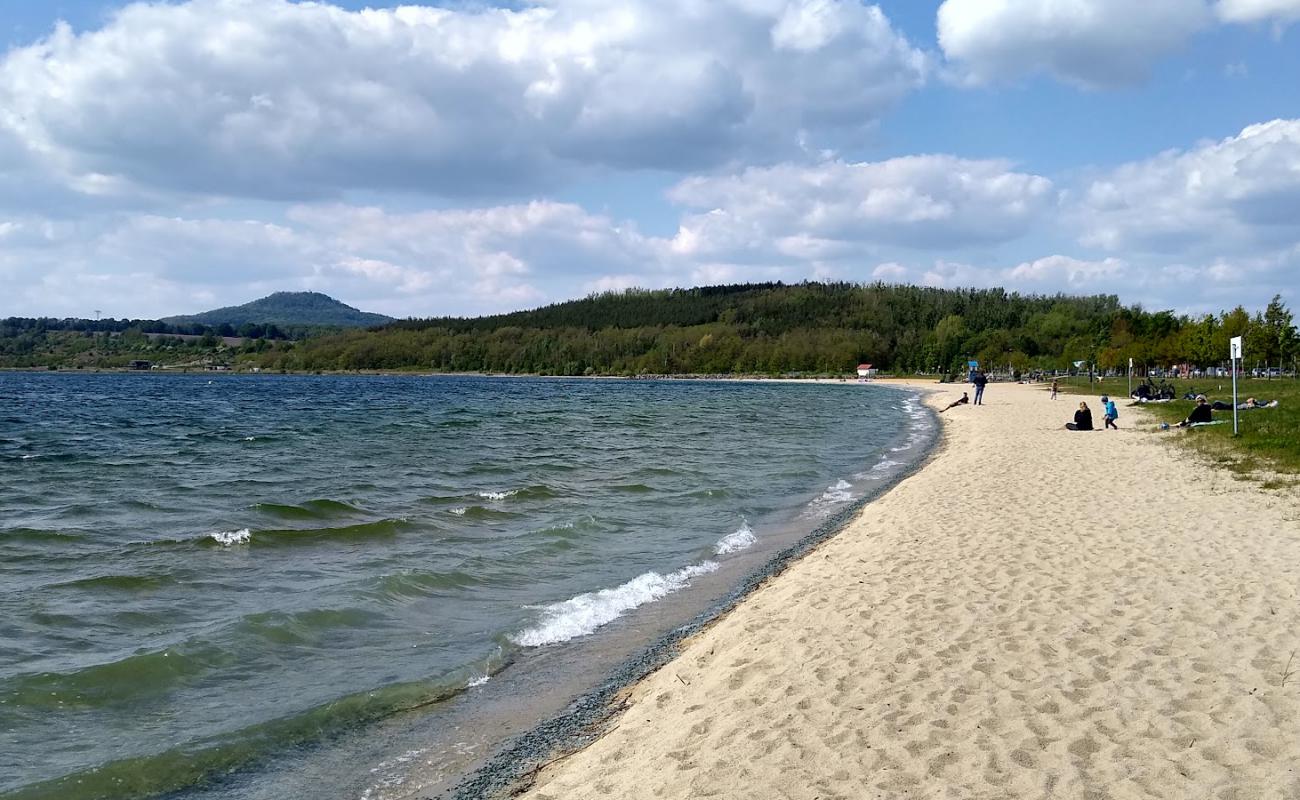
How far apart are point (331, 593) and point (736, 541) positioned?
5860mm

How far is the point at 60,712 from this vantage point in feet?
21.6

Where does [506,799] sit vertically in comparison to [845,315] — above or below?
below

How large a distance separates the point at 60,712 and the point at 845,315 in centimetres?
20021

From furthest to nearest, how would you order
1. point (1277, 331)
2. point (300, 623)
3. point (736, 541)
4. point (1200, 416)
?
point (1277, 331)
point (1200, 416)
point (736, 541)
point (300, 623)

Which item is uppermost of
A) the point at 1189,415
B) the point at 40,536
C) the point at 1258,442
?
the point at 1189,415

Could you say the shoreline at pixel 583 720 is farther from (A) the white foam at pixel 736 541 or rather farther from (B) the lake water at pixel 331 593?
(A) the white foam at pixel 736 541

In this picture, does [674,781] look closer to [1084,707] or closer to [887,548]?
[1084,707]

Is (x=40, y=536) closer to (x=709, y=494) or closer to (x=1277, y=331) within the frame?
(x=709, y=494)

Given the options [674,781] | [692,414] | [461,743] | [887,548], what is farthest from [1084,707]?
[692,414]

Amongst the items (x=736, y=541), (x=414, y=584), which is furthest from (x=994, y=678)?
(x=736, y=541)

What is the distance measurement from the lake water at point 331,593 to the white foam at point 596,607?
4cm

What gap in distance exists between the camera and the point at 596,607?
366 inches

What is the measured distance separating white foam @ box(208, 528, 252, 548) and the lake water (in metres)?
0.06

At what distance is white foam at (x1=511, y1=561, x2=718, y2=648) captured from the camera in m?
8.41
